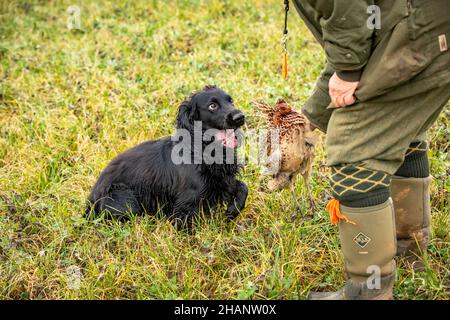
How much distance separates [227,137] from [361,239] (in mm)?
1560

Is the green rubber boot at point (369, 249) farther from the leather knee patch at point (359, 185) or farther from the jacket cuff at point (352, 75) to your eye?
the jacket cuff at point (352, 75)

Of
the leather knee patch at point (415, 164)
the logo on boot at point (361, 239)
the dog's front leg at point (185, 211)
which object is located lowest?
the dog's front leg at point (185, 211)

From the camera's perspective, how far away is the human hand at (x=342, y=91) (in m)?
2.32

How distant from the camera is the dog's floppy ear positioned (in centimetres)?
384

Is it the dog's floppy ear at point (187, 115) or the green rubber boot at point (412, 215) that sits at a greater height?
the dog's floppy ear at point (187, 115)

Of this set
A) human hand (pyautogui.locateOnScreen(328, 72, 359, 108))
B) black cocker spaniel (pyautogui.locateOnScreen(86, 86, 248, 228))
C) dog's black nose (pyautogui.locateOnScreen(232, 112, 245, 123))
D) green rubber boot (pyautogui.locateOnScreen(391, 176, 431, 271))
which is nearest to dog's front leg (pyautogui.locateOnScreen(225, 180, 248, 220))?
black cocker spaniel (pyautogui.locateOnScreen(86, 86, 248, 228))

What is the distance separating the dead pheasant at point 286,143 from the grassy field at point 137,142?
1.33 feet

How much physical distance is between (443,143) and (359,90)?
257cm

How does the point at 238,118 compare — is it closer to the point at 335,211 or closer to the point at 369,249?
the point at 335,211

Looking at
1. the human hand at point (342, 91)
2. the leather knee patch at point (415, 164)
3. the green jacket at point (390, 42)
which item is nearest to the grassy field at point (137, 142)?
the leather knee patch at point (415, 164)

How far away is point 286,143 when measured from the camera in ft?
9.96

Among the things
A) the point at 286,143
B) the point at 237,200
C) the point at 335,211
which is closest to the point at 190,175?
the point at 237,200

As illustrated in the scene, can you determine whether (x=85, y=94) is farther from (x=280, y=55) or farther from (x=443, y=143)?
(x=443, y=143)

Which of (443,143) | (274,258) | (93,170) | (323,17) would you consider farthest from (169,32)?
(323,17)
